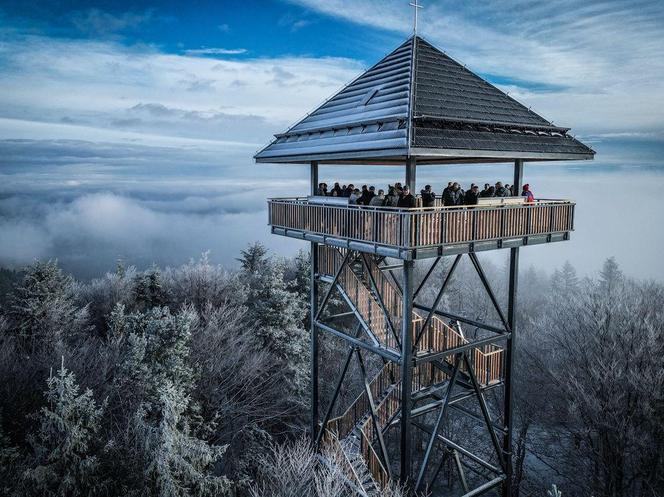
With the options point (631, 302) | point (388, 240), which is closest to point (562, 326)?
point (631, 302)

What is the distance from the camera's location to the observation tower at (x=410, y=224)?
36.5 feet

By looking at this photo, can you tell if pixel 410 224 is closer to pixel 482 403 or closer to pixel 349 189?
pixel 349 189

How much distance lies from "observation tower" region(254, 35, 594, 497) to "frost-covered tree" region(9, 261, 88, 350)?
55.1 ft

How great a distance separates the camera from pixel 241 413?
22.8m

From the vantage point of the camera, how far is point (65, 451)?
12445 millimetres

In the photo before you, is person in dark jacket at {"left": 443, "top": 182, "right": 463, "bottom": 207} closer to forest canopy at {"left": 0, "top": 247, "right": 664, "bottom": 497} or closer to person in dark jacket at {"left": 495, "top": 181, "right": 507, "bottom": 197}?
person in dark jacket at {"left": 495, "top": 181, "right": 507, "bottom": 197}

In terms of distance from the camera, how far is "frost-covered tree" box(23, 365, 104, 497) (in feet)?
40.4

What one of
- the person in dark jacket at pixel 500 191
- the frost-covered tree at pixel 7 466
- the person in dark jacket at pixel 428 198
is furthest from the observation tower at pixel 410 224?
the frost-covered tree at pixel 7 466

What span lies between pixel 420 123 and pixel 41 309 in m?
23.6

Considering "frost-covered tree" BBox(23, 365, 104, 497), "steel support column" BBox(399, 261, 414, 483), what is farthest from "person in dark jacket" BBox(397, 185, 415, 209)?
"frost-covered tree" BBox(23, 365, 104, 497)

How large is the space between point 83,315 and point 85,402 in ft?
53.0

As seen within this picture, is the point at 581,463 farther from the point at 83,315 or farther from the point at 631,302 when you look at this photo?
the point at 83,315

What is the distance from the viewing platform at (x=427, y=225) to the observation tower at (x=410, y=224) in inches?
1.3

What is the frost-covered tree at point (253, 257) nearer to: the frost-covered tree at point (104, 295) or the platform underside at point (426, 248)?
the frost-covered tree at point (104, 295)
